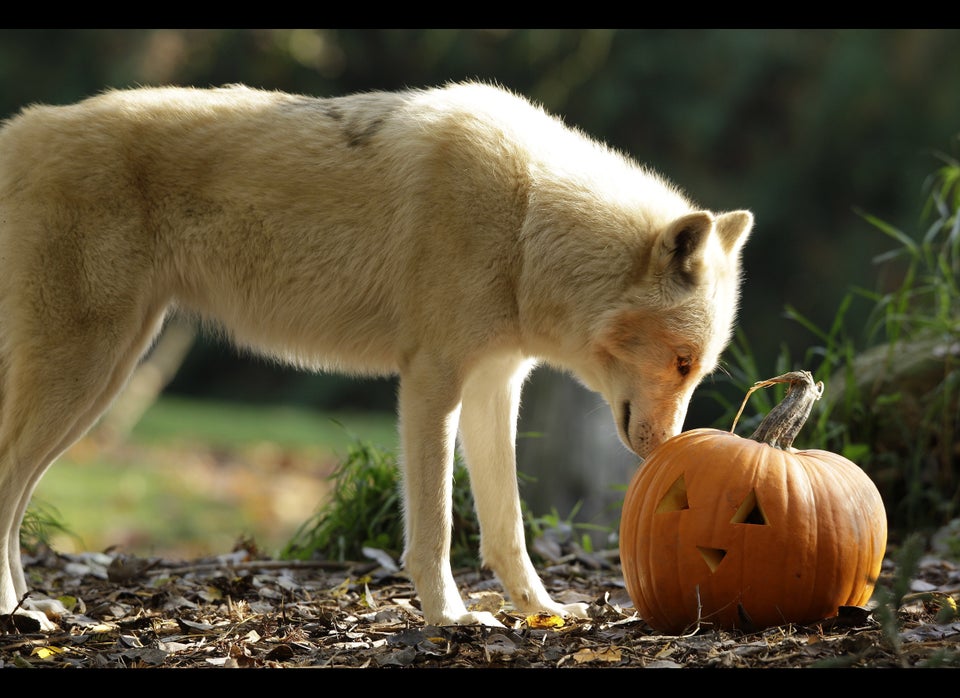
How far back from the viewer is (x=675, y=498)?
11.6 feet

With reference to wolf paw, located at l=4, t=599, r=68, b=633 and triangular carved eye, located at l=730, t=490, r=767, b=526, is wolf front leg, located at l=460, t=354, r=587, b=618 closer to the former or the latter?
triangular carved eye, located at l=730, t=490, r=767, b=526

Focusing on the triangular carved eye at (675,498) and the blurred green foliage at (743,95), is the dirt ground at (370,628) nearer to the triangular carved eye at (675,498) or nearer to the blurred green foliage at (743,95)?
the triangular carved eye at (675,498)

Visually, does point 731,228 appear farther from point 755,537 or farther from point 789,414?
point 755,537

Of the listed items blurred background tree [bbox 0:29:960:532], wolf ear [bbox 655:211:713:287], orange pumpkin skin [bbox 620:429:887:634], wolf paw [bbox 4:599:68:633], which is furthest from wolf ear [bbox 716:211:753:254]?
blurred background tree [bbox 0:29:960:532]

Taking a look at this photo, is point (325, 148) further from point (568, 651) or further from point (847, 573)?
point (847, 573)

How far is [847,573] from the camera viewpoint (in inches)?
133

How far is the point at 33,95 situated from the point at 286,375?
6295 millimetres

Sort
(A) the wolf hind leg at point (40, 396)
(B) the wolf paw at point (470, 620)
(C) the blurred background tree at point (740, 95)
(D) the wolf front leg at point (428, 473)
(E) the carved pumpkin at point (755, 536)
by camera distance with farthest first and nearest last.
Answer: (C) the blurred background tree at point (740, 95), (A) the wolf hind leg at point (40, 396), (D) the wolf front leg at point (428, 473), (B) the wolf paw at point (470, 620), (E) the carved pumpkin at point (755, 536)

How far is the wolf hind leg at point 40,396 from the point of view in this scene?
3.89 meters

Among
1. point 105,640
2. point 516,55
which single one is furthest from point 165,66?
point 105,640

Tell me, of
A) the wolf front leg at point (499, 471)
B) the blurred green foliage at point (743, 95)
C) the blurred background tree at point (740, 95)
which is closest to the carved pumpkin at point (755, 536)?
the wolf front leg at point (499, 471)

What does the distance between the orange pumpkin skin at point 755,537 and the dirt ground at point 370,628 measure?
0.09 metres

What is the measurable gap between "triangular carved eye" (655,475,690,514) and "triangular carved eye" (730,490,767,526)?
0.19 meters

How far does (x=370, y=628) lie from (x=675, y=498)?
121 centimetres
